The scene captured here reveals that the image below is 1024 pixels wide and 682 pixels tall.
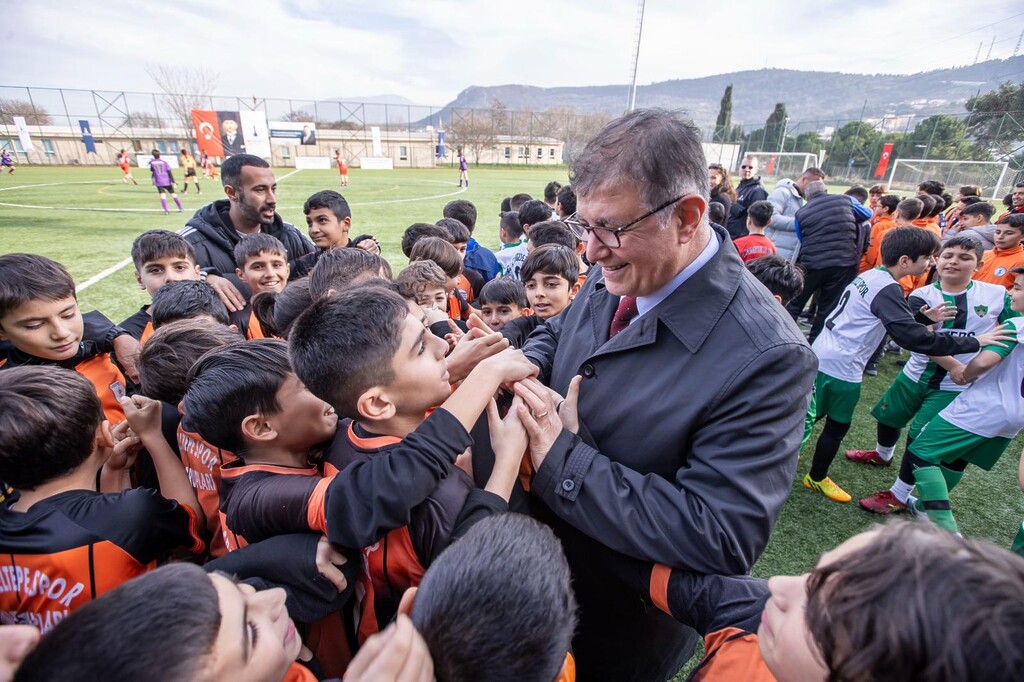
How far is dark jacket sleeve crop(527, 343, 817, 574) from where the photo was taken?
1.25 m

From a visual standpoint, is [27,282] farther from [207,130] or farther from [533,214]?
[207,130]

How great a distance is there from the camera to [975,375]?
3367mm

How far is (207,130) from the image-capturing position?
39.1 metres

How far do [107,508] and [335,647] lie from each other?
2.90 ft

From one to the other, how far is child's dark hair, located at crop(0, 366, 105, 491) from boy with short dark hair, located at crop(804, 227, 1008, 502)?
4705mm

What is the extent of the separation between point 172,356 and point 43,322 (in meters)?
1.09

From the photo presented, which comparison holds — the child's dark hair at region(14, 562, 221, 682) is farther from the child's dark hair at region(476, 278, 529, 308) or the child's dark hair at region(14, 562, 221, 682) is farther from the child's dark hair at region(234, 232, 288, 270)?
the child's dark hair at region(234, 232, 288, 270)

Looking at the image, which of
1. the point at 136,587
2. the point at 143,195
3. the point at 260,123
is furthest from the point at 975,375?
the point at 260,123

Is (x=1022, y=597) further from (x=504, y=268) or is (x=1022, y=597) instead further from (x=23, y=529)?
(x=504, y=268)

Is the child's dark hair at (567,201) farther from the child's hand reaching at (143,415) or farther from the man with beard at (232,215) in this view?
the child's hand reaching at (143,415)

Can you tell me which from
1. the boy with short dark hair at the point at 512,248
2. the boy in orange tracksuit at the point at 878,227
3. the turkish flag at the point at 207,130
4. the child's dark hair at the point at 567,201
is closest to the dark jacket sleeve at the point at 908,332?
the boy with short dark hair at the point at 512,248

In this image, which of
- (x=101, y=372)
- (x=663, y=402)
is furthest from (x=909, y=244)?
(x=101, y=372)

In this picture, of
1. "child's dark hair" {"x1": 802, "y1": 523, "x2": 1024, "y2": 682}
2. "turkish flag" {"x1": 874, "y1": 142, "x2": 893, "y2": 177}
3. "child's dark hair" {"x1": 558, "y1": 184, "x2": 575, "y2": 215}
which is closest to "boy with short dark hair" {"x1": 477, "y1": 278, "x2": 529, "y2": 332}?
"child's dark hair" {"x1": 802, "y1": 523, "x2": 1024, "y2": 682}

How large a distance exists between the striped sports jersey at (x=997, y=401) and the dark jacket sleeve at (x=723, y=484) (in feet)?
10.1
